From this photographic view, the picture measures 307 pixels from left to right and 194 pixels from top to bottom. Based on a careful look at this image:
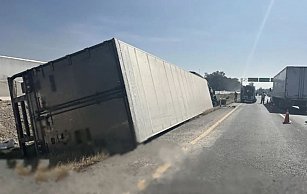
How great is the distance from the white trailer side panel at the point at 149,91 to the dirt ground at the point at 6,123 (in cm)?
547

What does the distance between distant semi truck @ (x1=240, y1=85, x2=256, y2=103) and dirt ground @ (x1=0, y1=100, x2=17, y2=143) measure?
182 feet

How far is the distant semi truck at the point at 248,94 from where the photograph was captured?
67688 mm

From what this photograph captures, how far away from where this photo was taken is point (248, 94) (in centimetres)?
6819

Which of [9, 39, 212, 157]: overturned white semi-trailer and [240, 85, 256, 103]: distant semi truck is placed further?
[240, 85, 256, 103]: distant semi truck

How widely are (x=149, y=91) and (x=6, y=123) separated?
7.34 metres

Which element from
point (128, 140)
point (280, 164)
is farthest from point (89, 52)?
point (280, 164)

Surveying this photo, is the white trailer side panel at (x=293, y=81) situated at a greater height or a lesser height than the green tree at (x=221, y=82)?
lesser

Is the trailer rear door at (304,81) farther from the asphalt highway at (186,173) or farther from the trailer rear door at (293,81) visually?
the asphalt highway at (186,173)

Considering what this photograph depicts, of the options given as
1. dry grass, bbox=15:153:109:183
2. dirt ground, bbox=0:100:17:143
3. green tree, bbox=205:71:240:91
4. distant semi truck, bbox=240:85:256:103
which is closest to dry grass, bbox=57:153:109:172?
dry grass, bbox=15:153:109:183

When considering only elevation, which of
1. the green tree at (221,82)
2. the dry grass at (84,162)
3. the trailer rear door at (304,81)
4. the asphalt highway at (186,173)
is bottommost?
the asphalt highway at (186,173)

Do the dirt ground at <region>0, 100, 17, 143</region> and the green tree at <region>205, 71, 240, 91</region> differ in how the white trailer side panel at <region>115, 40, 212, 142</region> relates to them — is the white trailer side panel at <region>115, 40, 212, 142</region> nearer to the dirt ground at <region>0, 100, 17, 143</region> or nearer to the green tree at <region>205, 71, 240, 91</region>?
the dirt ground at <region>0, 100, 17, 143</region>

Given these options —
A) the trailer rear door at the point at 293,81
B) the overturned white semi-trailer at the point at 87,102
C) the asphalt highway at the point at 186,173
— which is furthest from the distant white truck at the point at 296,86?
the overturned white semi-trailer at the point at 87,102

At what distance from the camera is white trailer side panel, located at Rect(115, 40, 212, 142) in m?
9.59

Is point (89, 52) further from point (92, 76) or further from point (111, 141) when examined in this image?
point (111, 141)
